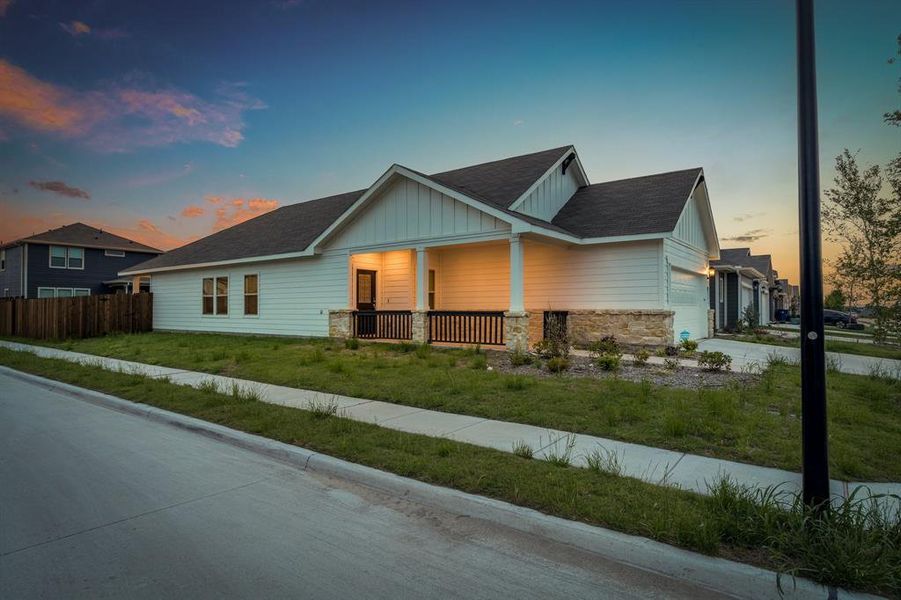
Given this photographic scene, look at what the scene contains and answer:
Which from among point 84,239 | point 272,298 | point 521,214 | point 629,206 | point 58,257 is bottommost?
point 272,298

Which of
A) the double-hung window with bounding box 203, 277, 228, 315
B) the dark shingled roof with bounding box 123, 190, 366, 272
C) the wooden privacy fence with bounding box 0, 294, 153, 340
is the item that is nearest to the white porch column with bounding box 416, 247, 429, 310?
the dark shingled roof with bounding box 123, 190, 366, 272

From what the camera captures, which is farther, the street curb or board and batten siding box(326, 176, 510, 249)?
board and batten siding box(326, 176, 510, 249)

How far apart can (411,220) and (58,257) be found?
110 feet

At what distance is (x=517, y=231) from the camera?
40.5 feet

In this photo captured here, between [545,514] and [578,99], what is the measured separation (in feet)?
49.0

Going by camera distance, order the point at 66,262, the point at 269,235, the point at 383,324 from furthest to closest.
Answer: the point at 66,262
the point at 269,235
the point at 383,324

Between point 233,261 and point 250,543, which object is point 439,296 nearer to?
point 233,261

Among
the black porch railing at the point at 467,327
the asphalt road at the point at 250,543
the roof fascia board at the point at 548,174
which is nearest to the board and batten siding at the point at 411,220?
A: the roof fascia board at the point at 548,174

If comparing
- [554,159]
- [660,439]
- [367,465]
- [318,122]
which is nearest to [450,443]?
[367,465]

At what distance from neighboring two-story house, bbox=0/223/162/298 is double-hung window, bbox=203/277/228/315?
1690 centimetres

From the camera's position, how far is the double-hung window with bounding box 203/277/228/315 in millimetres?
21352

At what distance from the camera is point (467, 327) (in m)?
14.1

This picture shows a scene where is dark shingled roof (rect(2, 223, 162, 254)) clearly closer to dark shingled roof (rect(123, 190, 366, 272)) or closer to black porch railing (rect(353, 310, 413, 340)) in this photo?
dark shingled roof (rect(123, 190, 366, 272))

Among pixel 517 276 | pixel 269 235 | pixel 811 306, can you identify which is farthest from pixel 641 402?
pixel 269 235
